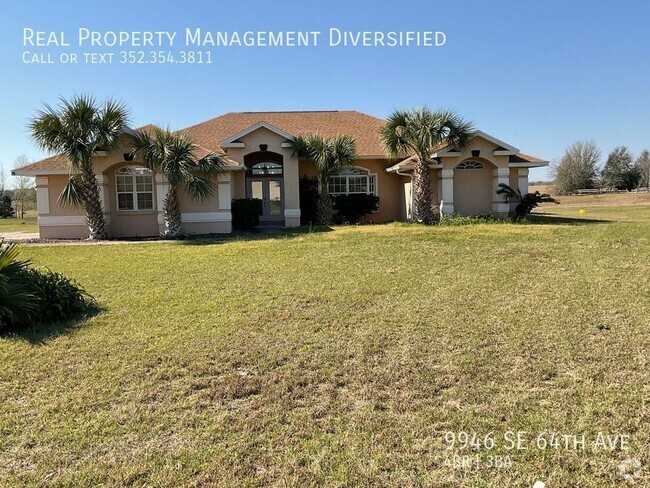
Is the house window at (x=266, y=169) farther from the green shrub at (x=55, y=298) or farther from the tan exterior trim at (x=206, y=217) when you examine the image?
the green shrub at (x=55, y=298)

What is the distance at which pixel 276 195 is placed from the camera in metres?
24.7

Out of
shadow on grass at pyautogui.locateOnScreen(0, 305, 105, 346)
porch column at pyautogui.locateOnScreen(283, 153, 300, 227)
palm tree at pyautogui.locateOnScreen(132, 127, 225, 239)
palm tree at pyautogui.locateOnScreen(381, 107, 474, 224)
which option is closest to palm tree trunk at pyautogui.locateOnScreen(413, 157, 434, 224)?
palm tree at pyautogui.locateOnScreen(381, 107, 474, 224)

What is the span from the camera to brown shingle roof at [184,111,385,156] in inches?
972

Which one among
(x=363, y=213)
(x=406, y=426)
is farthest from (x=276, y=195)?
(x=406, y=426)

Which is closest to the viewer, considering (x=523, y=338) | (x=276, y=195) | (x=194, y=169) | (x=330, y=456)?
(x=330, y=456)

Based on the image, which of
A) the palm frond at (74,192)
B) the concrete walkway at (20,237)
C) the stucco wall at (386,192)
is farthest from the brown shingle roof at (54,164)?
the stucco wall at (386,192)

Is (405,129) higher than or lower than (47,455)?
higher

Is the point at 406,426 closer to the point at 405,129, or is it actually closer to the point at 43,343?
the point at 43,343

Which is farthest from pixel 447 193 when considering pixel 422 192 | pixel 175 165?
pixel 175 165

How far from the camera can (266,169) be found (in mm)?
24297

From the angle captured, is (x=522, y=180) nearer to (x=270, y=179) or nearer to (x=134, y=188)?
(x=270, y=179)

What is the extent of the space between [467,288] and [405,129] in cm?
1255

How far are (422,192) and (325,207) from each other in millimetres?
4408

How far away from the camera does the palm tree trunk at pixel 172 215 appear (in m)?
18.4
